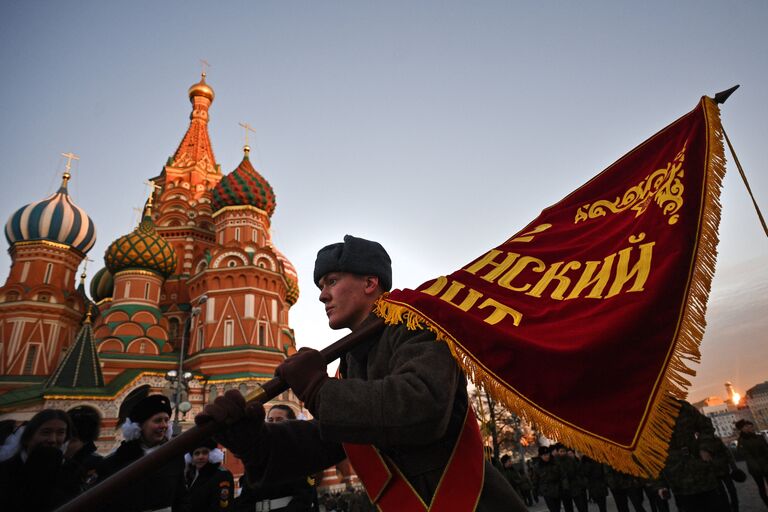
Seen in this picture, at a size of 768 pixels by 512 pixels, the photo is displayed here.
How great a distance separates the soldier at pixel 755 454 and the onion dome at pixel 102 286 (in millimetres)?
37433

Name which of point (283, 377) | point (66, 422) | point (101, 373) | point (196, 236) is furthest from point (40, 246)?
point (283, 377)

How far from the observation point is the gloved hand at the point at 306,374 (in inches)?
69.8

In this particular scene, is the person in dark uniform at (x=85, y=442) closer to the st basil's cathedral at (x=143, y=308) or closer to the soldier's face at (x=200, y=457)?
the soldier's face at (x=200, y=457)

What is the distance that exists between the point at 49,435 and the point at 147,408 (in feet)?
3.12

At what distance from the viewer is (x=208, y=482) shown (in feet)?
16.9

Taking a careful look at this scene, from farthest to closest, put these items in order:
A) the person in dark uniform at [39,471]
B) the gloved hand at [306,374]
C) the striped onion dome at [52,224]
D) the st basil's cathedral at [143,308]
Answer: the striped onion dome at [52,224], the st basil's cathedral at [143,308], the person in dark uniform at [39,471], the gloved hand at [306,374]

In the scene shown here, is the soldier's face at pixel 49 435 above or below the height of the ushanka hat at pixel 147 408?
below

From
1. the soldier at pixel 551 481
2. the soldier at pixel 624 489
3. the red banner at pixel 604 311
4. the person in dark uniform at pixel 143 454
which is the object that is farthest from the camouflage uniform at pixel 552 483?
the red banner at pixel 604 311

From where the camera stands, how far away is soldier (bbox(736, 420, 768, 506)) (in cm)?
755

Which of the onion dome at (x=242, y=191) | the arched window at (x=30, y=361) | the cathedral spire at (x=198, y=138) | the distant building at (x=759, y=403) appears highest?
the cathedral spire at (x=198, y=138)

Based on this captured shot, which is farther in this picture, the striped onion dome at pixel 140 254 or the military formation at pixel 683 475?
the striped onion dome at pixel 140 254

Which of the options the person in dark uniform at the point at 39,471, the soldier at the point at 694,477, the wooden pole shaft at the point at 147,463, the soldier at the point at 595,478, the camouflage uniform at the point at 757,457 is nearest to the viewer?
the wooden pole shaft at the point at 147,463

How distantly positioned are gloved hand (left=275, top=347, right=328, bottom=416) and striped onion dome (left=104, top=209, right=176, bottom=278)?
30931 mm

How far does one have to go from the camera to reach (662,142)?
115 inches
